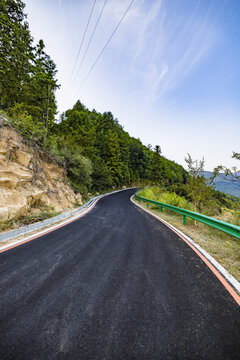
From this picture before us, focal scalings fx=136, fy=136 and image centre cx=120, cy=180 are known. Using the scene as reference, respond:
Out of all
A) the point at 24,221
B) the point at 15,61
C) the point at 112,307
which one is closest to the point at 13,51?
the point at 15,61

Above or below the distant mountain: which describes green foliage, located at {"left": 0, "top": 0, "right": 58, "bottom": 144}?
above

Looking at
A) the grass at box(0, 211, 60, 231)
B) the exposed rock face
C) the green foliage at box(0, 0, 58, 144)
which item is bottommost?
the grass at box(0, 211, 60, 231)

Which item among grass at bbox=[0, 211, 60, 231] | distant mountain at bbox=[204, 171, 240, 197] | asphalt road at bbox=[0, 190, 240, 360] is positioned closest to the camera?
asphalt road at bbox=[0, 190, 240, 360]

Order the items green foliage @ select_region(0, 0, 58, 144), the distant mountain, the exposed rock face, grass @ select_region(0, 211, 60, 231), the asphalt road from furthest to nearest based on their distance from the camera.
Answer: green foliage @ select_region(0, 0, 58, 144) → the distant mountain → the exposed rock face → grass @ select_region(0, 211, 60, 231) → the asphalt road

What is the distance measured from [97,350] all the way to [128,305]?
2.23 feet

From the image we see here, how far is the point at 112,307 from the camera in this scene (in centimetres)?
185

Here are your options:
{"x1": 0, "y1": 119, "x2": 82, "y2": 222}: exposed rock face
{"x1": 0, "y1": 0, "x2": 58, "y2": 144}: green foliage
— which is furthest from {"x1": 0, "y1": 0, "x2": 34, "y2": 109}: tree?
{"x1": 0, "y1": 119, "x2": 82, "y2": 222}: exposed rock face

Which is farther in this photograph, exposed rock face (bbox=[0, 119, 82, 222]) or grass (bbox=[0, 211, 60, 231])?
exposed rock face (bbox=[0, 119, 82, 222])

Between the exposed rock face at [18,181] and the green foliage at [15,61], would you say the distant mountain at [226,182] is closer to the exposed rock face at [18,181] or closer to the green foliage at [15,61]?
the exposed rock face at [18,181]

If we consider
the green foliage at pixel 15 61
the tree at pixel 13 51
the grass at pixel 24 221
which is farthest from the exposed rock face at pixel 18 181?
the tree at pixel 13 51

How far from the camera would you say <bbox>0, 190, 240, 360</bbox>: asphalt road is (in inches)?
53.3

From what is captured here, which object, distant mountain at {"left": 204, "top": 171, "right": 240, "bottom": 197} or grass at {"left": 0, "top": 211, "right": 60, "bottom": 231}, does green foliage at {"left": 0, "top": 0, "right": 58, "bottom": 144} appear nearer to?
grass at {"left": 0, "top": 211, "right": 60, "bottom": 231}

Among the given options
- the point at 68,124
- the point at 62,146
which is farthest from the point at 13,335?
the point at 68,124

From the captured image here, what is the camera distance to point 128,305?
1.90 metres
